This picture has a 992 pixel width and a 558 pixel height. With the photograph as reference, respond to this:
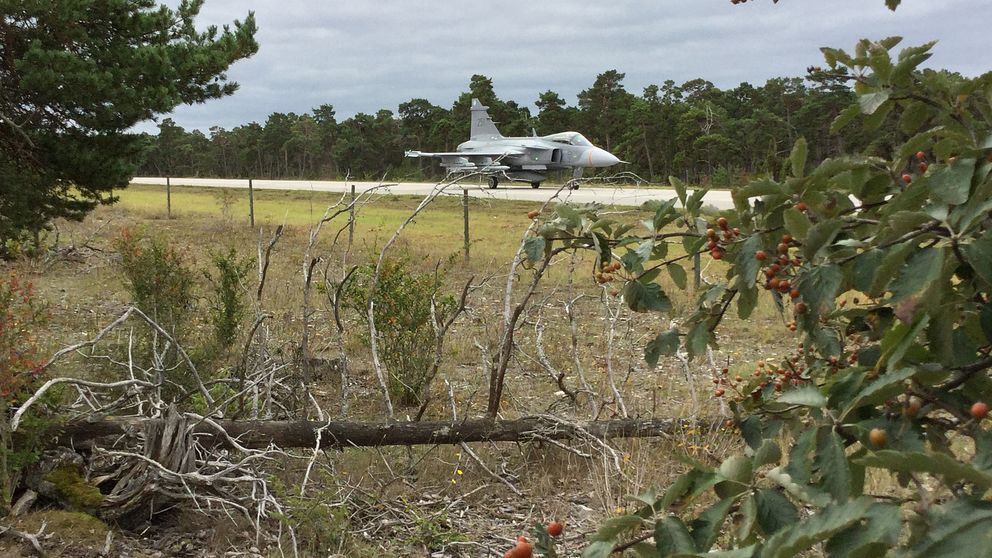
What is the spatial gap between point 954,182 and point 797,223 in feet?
1.13

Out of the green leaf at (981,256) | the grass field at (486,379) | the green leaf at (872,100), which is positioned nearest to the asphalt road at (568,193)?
the green leaf at (872,100)

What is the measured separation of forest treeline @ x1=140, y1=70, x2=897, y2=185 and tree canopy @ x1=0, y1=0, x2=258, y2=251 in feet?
69.8

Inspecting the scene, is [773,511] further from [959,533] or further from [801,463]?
[959,533]

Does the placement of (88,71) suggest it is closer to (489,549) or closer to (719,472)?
(489,549)

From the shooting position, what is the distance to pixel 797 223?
1.46 meters

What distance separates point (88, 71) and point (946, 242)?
8.93 meters

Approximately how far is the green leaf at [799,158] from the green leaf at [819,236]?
18 cm

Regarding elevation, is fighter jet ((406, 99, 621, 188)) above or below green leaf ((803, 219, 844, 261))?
above

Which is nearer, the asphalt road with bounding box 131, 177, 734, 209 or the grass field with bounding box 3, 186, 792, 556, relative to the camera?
the grass field with bounding box 3, 186, 792, 556

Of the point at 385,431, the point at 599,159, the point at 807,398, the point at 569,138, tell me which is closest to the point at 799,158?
the point at 807,398

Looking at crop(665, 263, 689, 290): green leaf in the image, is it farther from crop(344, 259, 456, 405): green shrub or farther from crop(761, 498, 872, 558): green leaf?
crop(344, 259, 456, 405): green shrub

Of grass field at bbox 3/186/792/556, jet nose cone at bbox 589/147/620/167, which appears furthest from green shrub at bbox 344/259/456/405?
jet nose cone at bbox 589/147/620/167

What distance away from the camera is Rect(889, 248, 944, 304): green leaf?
3.55ft

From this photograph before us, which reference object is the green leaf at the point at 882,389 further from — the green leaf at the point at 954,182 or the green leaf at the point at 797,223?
the green leaf at the point at 797,223
